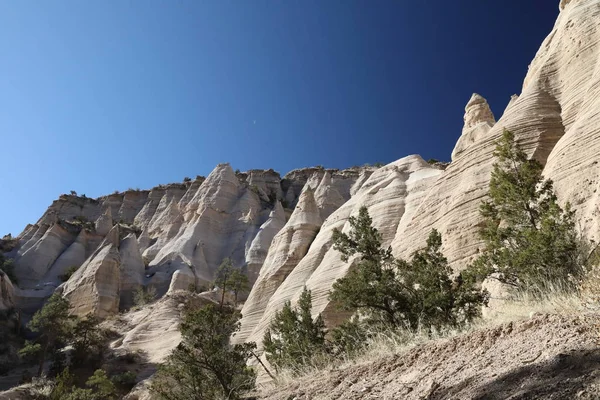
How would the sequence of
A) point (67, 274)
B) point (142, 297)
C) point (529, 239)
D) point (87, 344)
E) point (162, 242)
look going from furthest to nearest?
point (162, 242) < point (67, 274) < point (142, 297) < point (87, 344) < point (529, 239)

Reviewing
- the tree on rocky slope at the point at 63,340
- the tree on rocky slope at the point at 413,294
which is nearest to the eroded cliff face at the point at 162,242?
the tree on rocky slope at the point at 63,340

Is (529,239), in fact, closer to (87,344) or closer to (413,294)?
(413,294)

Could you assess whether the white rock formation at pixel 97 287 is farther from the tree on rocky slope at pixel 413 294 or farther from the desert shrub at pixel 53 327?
the tree on rocky slope at pixel 413 294

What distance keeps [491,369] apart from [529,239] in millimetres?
5528

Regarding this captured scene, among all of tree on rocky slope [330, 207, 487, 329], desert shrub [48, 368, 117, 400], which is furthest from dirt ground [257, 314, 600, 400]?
desert shrub [48, 368, 117, 400]

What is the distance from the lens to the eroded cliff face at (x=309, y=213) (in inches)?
628

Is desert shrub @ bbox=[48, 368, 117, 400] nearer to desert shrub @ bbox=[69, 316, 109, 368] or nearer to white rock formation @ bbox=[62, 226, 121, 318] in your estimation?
desert shrub @ bbox=[69, 316, 109, 368]

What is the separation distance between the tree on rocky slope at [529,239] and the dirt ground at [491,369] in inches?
94.9

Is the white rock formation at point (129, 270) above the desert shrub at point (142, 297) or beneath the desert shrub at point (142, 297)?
above

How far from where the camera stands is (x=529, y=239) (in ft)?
28.7

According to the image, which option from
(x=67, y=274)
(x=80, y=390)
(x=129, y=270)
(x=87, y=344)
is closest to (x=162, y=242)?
(x=129, y=270)

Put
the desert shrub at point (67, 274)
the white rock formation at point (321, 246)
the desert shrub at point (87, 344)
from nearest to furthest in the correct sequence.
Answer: the white rock formation at point (321, 246), the desert shrub at point (87, 344), the desert shrub at point (67, 274)

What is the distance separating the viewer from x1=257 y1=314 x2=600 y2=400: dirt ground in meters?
3.28

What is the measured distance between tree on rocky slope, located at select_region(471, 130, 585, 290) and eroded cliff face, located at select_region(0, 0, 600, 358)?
3.39 feet
